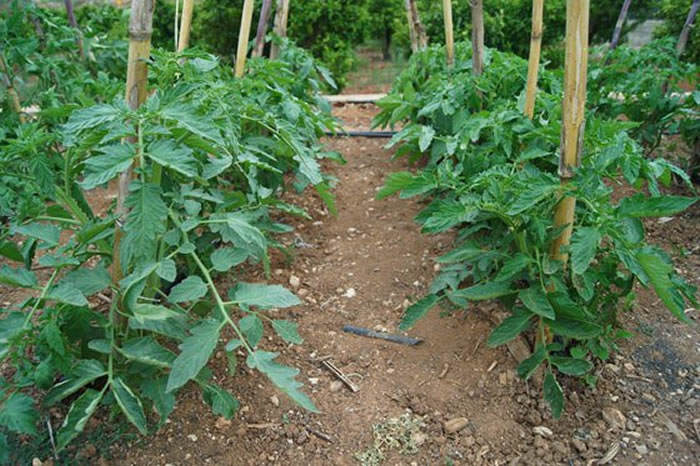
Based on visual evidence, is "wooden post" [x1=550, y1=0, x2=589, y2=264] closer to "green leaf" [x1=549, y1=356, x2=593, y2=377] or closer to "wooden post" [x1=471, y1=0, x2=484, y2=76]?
"green leaf" [x1=549, y1=356, x2=593, y2=377]

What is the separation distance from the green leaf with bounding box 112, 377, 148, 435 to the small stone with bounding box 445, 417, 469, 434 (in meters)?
0.87

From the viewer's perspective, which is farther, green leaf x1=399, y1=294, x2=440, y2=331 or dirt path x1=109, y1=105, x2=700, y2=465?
green leaf x1=399, y1=294, x2=440, y2=331

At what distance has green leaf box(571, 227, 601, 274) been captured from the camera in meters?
1.62

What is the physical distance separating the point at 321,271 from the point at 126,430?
3.61 feet

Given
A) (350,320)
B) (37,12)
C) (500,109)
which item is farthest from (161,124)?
(37,12)

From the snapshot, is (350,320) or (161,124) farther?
(350,320)

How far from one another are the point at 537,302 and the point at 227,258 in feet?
2.76

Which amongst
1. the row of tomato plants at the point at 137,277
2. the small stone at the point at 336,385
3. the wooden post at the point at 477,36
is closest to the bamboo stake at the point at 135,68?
the row of tomato plants at the point at 137,277

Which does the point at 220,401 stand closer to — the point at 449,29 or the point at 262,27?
the point at 449,29

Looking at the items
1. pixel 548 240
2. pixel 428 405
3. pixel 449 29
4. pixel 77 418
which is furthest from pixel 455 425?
pixel 449 29

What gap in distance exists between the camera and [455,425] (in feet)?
6.33

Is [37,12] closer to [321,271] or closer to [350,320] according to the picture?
[321,271]

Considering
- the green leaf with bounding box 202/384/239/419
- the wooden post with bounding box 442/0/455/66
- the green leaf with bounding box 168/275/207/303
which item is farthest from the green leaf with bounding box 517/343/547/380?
the wooden post with bounding box 442/0/455/66

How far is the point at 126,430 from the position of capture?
5.88 ft
